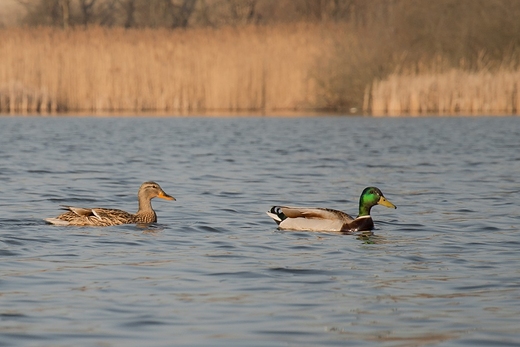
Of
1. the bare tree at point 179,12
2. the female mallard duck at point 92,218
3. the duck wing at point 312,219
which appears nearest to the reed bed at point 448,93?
the bare tree at point 179,12

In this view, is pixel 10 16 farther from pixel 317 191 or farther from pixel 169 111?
pixel 317 191

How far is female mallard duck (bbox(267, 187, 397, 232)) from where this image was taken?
9750mm

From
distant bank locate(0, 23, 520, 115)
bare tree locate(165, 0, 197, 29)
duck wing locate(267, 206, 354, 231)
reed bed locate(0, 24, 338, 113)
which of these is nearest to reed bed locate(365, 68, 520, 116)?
distant bank locate(0, 23, 520, 115)

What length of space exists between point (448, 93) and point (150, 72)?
774 centimetres

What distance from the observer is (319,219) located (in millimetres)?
9750

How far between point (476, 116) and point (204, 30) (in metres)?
8.11

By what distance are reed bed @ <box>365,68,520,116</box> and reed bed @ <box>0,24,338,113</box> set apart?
78.8 inches

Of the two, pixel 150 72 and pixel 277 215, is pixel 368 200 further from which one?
pixel 150 72

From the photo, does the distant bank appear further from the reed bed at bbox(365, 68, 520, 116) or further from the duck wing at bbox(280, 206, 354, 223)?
the duck wing at bbox(280, 206, 354, 223)

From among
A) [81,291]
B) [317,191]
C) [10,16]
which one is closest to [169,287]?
[81,291]

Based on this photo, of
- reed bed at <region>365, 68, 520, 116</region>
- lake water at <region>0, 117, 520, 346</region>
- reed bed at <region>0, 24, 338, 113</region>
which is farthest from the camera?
reed bed at <region>365, 68, 520, 116</region>

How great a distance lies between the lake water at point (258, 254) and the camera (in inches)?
231

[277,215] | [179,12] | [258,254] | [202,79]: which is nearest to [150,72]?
[202,79]

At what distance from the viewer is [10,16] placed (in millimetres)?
57312
